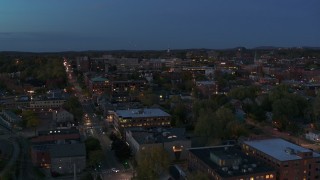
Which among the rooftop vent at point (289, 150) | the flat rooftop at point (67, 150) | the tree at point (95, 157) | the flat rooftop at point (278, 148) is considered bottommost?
the tree at point (95, 157)

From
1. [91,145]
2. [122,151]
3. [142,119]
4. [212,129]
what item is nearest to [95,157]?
[91,145]

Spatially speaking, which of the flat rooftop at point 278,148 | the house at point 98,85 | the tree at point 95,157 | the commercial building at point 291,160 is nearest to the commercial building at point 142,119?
the tree at point 95,157

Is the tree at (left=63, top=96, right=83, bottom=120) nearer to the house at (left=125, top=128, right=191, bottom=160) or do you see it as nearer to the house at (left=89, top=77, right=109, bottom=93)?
the house at (left=125, top=128, right=191, bottom=160)

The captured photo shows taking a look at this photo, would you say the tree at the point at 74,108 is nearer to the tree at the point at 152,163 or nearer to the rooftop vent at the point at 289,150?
the tree at the point at 152,163

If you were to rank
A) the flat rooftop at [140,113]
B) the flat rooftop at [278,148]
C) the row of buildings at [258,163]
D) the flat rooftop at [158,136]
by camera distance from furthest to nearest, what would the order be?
1. the flat rooftop at [140,113]
2. the flat rooftop at [158,136]
3. the flat rooftop at [278,148]
4. the row of buildings at [258,163]

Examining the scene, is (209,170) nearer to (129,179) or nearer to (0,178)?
(129,179)

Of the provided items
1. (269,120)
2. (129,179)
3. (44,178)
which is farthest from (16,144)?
(269,120)
